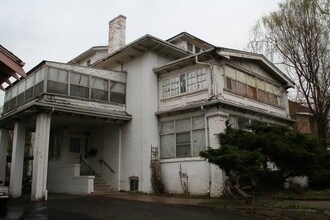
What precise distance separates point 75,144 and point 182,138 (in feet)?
25.7

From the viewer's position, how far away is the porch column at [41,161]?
1546cm

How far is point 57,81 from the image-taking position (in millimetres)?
17469

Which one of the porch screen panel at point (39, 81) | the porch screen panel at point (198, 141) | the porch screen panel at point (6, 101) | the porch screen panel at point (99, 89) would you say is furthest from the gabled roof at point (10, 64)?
the porch screen panel at point (6, 101)

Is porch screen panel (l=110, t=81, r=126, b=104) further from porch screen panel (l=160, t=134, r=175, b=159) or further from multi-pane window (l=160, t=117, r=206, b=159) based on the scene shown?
porch screen panel (l=160, t=134, r=175, b=159)

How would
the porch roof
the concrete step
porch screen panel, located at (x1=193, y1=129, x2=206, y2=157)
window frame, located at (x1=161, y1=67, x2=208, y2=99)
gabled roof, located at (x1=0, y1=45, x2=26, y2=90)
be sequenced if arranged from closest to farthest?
1. gabled roof, located at (x1=0, y1=45, x2=26, y2=90)
2. the porch roof
3. porch screen panel, located at (x1=193, y1=129, x2=206, y2=157)
4. window frame, located at (x1=161, y1=67, x2=208, y2=99)
5. the concrete step

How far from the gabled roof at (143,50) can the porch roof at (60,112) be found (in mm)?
3376

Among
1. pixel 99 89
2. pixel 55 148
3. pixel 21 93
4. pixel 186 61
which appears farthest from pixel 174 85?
pixel 55 148

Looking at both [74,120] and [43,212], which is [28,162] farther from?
[43,212]

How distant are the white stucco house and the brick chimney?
0.25 ft

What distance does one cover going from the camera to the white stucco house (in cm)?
1670

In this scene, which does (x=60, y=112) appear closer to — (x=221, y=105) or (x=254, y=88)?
(x=221, y=105)

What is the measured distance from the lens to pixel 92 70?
62.3 feet

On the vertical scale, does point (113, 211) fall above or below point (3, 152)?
below

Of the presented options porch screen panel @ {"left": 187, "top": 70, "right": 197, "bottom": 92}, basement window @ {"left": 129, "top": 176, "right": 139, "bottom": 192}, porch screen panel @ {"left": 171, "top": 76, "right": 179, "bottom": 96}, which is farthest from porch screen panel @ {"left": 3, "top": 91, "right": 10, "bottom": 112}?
porch screen panel @ {"left": 187, "top": 70, "right": 197, "bottom": 92}
